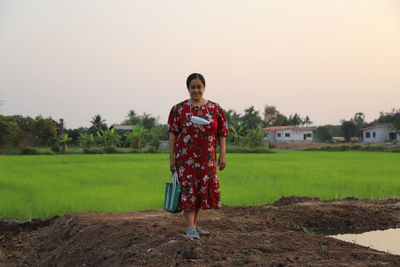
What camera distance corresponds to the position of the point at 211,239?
3004 millimetres

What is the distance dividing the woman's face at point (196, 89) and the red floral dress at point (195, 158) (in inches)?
3.6

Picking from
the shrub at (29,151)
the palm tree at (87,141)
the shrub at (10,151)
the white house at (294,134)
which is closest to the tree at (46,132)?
Answer: the palm tree at (87,141)

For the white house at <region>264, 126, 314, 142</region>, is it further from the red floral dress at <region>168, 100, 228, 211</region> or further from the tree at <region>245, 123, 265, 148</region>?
the red floral dress at <region>168, 100, 228, 211</region>

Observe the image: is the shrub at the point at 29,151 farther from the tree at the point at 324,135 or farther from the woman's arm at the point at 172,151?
the tree at the point at 324,135

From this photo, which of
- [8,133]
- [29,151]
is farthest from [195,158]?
[8,133]

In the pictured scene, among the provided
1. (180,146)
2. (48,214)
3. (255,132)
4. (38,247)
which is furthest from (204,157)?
(255,132)

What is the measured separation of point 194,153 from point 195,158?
48 mm

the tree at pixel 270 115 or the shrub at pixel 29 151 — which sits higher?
the tree at pixel 270 115

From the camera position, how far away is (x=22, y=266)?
3.46 metres

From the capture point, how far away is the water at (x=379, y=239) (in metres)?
3.70

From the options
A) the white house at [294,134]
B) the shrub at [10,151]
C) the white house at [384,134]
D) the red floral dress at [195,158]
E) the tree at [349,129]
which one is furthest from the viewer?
the tree at [349,129]

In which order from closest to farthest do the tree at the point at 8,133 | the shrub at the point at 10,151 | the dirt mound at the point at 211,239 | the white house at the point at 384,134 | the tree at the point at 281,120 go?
the dirt mound at the point at 211,239, the shrub at the point at 10,151, the tree at the point at 8,133, the white house at the point at 384,134, the tree at the point at 281,120

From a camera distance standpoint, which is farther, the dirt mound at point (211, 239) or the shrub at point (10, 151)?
the shrub at point (10, 151)

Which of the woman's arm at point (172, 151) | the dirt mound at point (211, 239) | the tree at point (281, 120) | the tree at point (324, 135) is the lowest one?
the dirt mound at point (211, 239)
